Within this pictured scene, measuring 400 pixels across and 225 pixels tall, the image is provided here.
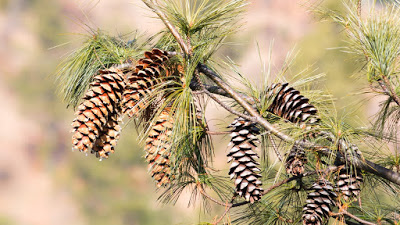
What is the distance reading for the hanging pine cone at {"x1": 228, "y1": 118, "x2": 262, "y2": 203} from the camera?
1.63 feet

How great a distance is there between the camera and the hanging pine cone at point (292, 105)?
0.52 m

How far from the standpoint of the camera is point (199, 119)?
1.92 feet

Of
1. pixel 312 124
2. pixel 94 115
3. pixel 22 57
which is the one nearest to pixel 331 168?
pixel 312 124

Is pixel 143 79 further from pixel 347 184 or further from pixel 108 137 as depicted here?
pixel 347 184

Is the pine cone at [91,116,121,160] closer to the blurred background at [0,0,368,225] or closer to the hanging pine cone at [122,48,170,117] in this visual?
the hanging pine cone at [122,48,170,117]

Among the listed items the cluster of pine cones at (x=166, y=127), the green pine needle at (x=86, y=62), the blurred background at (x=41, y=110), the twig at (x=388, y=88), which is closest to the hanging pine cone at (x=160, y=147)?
the cluster of pine cones at (x=166, y=127)

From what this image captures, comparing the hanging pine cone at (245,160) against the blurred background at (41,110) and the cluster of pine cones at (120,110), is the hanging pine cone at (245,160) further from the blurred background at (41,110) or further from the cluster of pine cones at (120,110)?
the blurred background at (41,110)

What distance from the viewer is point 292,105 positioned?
521mm

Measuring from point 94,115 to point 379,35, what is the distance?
0.35 meters

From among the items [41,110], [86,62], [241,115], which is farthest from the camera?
[41,110]

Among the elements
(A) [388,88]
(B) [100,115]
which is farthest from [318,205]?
(B) [100,115]

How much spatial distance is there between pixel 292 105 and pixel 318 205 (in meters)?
0.12

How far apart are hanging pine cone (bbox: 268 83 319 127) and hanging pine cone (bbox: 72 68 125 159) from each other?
0.60 ft

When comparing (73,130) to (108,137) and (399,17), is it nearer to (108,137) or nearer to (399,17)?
(108,137)
